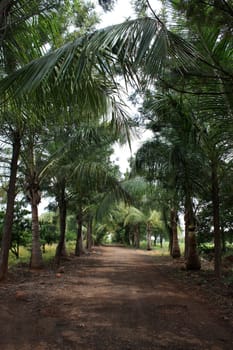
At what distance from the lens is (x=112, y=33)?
307 cm

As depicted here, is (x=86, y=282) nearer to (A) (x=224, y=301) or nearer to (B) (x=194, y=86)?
(A) (x=224, y=301)

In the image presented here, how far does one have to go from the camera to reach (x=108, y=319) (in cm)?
494

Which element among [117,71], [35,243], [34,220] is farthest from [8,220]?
[117,71]

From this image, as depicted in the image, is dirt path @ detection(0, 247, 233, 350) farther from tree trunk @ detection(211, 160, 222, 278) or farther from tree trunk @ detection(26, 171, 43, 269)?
tree trunk @ detection(26, 171, 43, 269)

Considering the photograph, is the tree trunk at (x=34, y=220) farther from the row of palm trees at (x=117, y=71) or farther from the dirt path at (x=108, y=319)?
the row of palm trees at (x=117, y=71)

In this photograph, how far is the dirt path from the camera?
3.88m

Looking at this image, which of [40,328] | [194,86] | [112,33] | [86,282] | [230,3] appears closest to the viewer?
[112,33]

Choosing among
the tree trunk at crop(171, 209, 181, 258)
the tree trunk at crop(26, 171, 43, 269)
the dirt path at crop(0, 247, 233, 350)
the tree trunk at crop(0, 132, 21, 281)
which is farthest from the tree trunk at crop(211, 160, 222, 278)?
the tree trunk at crop(171, 209, 181, 258)

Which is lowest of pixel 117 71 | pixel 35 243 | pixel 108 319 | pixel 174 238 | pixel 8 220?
pixel 108 319

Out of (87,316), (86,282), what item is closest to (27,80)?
(87,316)

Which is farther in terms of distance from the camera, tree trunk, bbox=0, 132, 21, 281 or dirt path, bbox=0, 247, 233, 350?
tree trunk, bbox=0, 132, 21, 281

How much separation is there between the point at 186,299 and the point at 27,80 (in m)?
5.27

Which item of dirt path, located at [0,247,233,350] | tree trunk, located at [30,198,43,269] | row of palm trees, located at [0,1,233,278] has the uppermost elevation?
row of palm trees, located at [0,1,233,278]

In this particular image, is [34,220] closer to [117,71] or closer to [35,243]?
[35,243]
